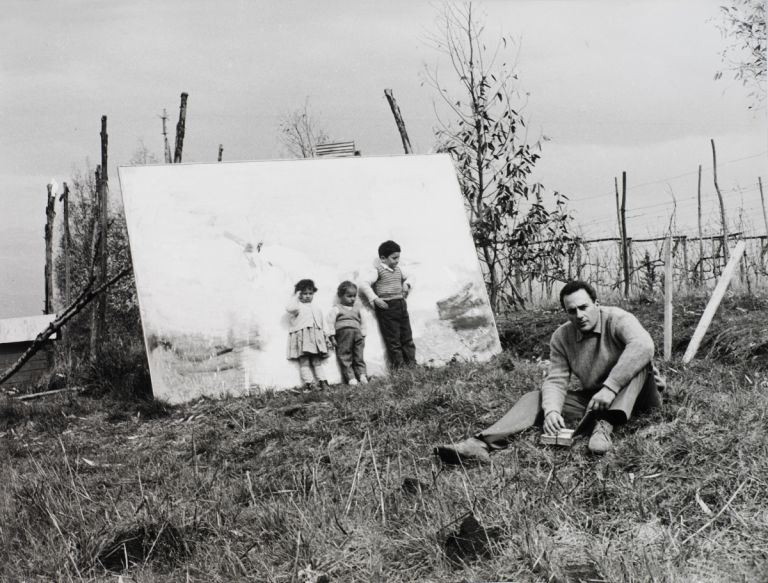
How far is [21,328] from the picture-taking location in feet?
33.9

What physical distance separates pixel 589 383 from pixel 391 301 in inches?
128

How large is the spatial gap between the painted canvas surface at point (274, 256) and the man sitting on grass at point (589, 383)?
3004 mm

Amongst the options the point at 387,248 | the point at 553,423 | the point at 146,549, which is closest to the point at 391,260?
the point at 387,248

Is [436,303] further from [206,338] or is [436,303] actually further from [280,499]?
[280,499]

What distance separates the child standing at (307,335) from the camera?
289 inches

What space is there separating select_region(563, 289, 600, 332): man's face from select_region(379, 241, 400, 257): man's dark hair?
11.4 ft

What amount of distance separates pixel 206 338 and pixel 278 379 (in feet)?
2.37

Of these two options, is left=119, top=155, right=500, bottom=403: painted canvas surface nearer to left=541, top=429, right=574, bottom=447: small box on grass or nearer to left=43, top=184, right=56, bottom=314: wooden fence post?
left=541, top=429, right=574, bottom=447: small box on grass

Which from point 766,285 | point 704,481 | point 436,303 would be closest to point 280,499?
point 704,481

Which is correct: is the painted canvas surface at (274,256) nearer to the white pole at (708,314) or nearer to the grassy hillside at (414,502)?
the grassy hillside at (414,502)

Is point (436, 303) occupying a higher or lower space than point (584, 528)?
higher

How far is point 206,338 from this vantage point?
7.22 meters

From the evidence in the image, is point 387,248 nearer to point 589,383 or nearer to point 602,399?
point 589,383

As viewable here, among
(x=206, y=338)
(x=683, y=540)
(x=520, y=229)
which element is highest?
(x=520, y=229)
